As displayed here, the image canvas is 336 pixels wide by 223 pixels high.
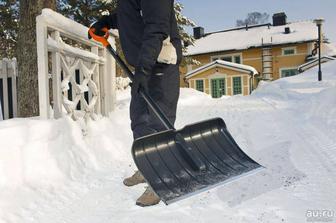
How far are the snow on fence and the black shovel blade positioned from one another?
298cm

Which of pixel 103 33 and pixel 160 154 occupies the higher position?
pixel 103 33

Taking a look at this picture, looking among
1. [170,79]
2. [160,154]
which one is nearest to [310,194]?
[160,154]

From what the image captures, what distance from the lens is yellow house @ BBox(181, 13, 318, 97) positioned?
32500mm

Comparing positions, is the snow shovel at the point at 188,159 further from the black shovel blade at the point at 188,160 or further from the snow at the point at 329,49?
the snow at the point at 329,49

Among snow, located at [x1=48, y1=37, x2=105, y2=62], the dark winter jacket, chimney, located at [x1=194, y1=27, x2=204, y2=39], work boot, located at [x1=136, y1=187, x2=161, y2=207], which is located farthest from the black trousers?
chimney, located at [x1=194, y1=27, x2=204, y2=39]

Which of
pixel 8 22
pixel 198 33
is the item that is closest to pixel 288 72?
pixel 198 33

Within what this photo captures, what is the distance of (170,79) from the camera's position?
3.57 meters

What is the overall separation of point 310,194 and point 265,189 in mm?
386

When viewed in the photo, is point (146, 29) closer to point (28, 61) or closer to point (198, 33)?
point (28, 61)

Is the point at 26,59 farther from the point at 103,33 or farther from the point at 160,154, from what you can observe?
the point at 160,154

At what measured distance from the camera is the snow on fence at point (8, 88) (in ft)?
16.5

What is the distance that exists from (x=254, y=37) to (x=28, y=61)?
3488 centimetres

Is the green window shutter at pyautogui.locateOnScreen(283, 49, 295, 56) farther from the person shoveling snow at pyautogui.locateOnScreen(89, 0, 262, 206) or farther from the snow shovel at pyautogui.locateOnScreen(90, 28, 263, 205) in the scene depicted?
the snow shovel at pyautogui.locateOnScreen(90, 28, 263, 205)

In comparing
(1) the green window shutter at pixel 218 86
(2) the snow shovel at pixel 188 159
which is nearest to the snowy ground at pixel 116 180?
(2) the snow shovel at pixel 188 159
